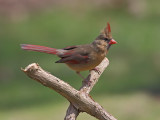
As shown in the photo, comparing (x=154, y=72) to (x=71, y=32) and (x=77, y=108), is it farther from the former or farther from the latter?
(x=77, y=108)

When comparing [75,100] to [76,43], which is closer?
[75,100]

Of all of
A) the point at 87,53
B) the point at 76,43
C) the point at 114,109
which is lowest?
the point at 87,53

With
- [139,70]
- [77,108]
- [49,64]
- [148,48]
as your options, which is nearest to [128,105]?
[139,70]

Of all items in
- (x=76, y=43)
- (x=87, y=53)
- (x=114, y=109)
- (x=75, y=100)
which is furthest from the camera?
(x=76, y=43)

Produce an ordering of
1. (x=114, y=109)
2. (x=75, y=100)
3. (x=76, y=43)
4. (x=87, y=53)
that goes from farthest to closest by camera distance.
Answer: (x=76, y=43) < (x=114, y=109) < (x=87, y=53) < (x=75, y=100)

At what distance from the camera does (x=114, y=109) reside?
24.2ft

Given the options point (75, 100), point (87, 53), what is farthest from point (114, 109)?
point (75, 100)

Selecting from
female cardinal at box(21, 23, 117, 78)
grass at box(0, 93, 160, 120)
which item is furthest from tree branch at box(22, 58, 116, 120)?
grass at box(0, 93, 160, 120)

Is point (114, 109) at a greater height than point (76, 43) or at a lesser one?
lesser

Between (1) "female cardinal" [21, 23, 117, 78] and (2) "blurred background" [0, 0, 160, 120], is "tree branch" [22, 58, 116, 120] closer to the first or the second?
(1) "female cardinal" [21, 23, 117, 78]

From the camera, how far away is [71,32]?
34.7 feet

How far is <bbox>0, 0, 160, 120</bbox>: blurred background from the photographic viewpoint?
7.48m

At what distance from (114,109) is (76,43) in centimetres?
268

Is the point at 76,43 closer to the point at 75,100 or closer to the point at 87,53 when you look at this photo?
the point at 87,53
